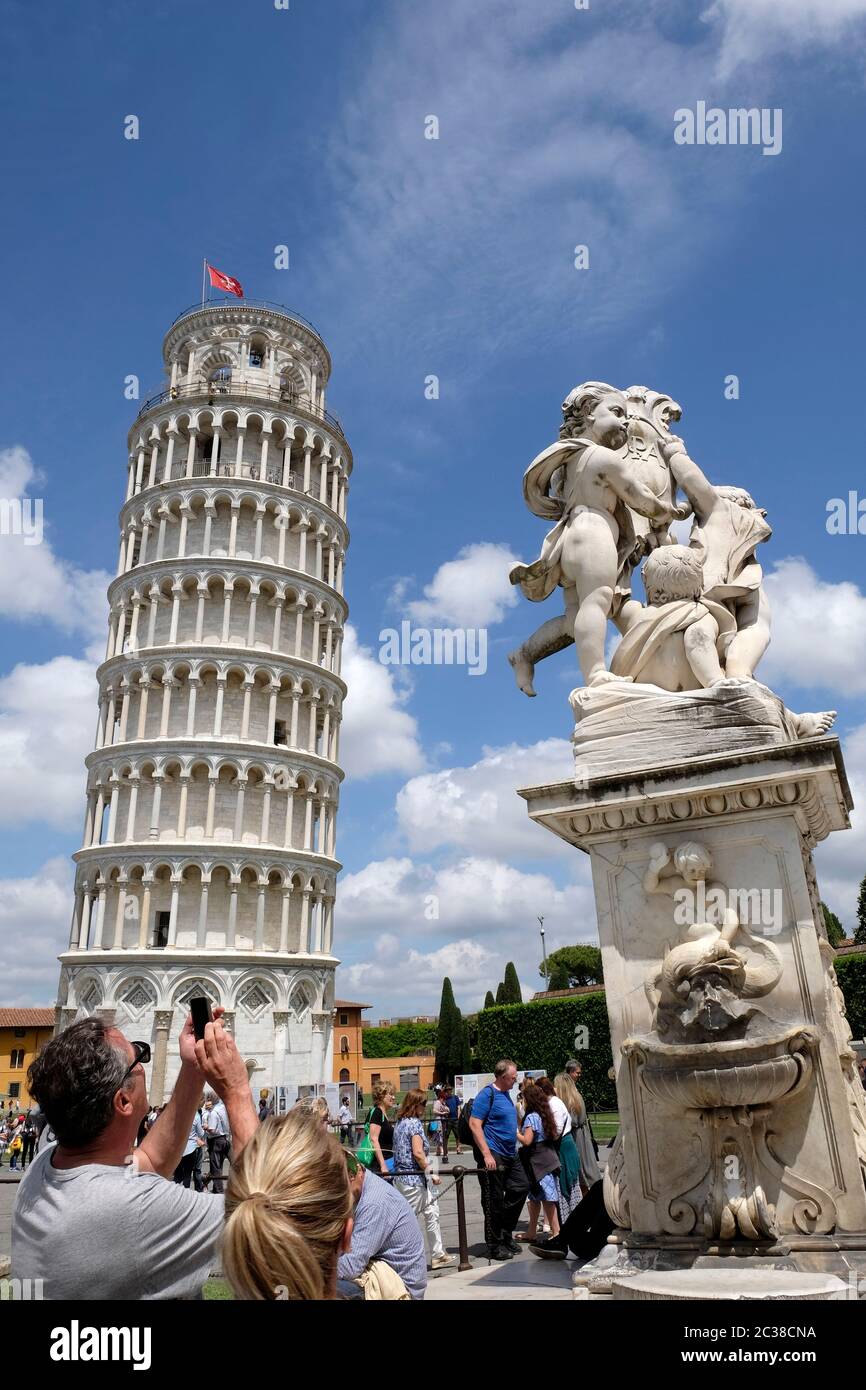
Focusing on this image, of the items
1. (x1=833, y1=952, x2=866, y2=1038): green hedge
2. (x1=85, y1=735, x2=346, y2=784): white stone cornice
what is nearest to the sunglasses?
(x1=833, y1=952, x2=866, y2=1038): green hedge

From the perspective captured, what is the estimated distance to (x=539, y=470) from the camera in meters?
6.48

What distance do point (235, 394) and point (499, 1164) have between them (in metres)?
52.7

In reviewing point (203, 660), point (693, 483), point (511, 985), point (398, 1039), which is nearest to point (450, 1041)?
point (511, 985)

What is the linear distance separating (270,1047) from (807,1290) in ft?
152

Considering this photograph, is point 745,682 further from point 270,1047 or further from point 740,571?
point 270,1047

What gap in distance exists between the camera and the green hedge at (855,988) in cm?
3003

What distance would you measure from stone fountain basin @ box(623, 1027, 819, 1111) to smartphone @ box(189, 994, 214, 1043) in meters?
2.47

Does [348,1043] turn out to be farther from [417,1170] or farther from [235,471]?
[417,1170]

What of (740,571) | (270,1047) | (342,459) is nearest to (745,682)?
(740,571)

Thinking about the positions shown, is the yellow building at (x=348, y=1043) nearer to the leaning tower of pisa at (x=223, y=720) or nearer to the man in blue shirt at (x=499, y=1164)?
the leaning tower of pisa at (x=223, y=720)

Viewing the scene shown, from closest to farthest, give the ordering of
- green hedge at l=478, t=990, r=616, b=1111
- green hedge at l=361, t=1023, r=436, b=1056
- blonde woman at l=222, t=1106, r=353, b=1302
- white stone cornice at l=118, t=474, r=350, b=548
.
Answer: blonde woman at l=222, t=1106, r=353, b=1302 → green hedge at l=478, t=990, r=616, b=1111 → white stone cornice at l=118, t=474, r=350, b=548 → green hedge at l=361, t=1023, r=436, b=1056

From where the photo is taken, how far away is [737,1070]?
4160 mm

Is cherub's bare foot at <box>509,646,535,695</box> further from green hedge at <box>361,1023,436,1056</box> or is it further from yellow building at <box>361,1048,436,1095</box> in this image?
green hedge at <box>361,1023,436,1056</box>

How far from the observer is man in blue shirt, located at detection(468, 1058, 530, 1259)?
9039mm
